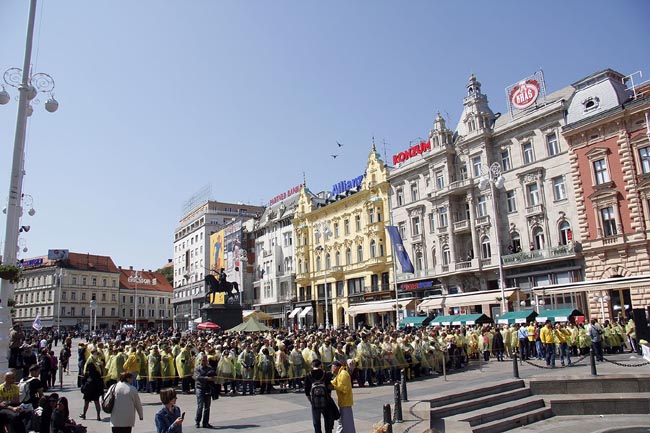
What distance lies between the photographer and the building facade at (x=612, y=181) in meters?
32.1

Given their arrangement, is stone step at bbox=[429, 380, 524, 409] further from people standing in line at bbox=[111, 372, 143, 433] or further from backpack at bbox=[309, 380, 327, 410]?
people standing in line at bbox=[111, 372, 143, 433]

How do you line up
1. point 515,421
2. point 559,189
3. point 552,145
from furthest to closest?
point 552,145, point 559,189, point 515,421

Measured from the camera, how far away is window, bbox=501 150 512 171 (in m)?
41.2

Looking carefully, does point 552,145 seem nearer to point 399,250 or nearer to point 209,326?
point 399,250

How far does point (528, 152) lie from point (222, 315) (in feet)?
88.3

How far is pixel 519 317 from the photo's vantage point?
27.5 metres

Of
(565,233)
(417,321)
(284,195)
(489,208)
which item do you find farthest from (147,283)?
(565,233)

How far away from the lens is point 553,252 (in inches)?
1437

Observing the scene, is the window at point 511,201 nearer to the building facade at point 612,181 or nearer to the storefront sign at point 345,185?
the building facade at point 612,181

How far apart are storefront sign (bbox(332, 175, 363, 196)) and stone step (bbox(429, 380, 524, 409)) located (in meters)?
45.9

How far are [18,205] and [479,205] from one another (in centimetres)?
3692

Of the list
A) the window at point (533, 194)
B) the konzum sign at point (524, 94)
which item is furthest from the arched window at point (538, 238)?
the konzum sign at point (524, 94)

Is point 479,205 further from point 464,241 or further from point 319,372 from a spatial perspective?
point 319,372

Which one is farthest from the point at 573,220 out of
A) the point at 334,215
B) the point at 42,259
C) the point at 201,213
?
the point at 42,259
